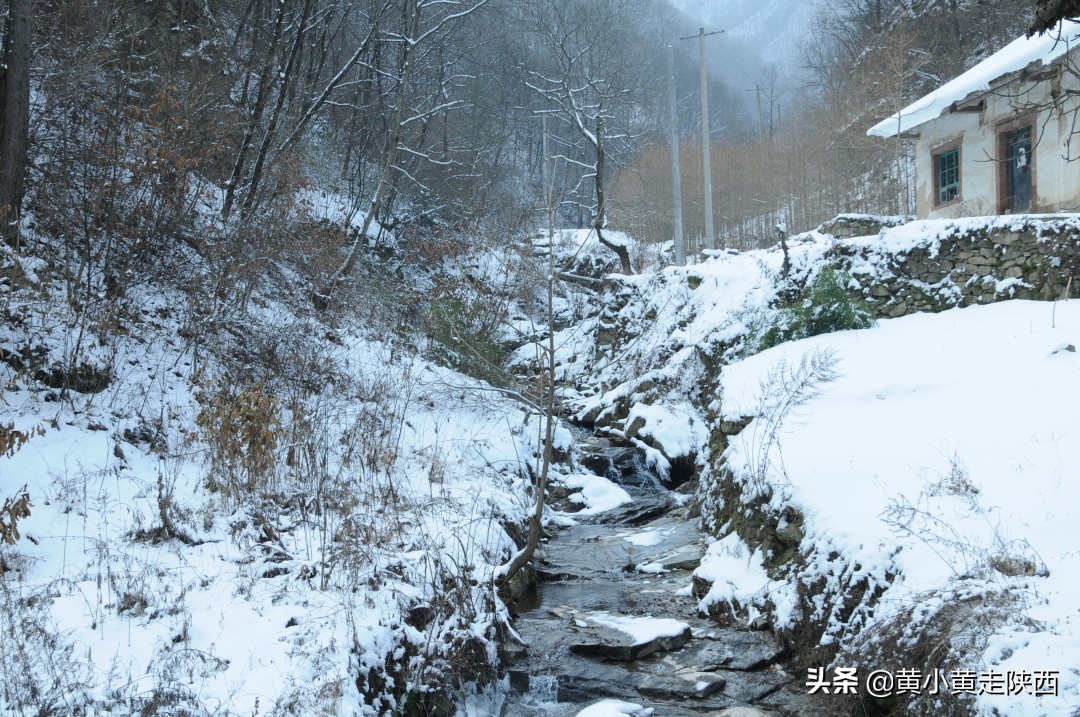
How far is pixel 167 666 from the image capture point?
13.2 ft

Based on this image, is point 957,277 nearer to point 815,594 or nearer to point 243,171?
point 815,594

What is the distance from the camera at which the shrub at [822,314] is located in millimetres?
10664

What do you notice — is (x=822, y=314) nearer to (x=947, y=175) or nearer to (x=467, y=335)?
(x=467, y=335)

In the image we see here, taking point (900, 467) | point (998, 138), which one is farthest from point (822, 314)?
point (998, 138)

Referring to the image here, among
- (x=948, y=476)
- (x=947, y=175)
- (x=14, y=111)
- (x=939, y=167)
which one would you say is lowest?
(x=948, y=476)

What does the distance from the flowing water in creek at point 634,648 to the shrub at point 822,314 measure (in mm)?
4111

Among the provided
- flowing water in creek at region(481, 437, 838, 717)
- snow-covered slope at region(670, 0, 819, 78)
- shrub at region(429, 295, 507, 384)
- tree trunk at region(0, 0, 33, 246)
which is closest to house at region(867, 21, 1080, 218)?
shrub at region(429, 295, 507, 384)

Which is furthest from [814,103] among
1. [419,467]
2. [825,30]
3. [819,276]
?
[419,467]

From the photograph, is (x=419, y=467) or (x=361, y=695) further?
(x=419, y=467)

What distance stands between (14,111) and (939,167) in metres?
16.8

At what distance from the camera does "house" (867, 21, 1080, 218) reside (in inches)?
483

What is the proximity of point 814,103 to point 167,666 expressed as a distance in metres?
33.4

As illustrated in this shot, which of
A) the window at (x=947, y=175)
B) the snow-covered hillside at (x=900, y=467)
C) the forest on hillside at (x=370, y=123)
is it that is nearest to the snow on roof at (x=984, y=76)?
the window at (x=947, y=175)

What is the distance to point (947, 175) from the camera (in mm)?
16125
